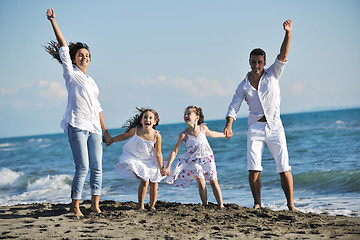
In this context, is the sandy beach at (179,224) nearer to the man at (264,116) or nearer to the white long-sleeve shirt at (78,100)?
the man at (264,116)

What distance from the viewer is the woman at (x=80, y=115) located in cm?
428

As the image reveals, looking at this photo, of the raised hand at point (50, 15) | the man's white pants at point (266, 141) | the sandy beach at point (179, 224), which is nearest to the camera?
the sandy beach at point (179, 224)

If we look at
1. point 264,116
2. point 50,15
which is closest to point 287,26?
point 264,116

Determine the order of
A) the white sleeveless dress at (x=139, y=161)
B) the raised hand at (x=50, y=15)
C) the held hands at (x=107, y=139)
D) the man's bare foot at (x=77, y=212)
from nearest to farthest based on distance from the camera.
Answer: the raised hand at (x=50, y=15)
the man's bare foot at (x=77, y=212)
the white sleeveless dress at (x=139, y=161)
the held hands at (x=107, y=139)

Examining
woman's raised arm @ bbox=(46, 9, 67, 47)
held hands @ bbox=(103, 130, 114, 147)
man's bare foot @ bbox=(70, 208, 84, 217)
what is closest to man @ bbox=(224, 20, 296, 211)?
held hands @ bbox=(103, 130, 114, 147)

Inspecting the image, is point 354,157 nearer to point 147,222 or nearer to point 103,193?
point 103,193

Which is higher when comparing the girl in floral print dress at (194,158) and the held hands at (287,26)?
the held hands at (287,26)

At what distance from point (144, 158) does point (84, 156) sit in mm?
920

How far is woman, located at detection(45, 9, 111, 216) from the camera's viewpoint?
168 inches

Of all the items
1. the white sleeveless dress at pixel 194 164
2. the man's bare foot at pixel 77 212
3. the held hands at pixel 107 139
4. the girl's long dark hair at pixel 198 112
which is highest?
the girl's long dark hair at pixel 198 112

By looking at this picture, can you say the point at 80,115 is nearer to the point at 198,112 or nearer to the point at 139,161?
the point at 139,161

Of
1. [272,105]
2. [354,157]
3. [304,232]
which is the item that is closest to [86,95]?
[272,105]

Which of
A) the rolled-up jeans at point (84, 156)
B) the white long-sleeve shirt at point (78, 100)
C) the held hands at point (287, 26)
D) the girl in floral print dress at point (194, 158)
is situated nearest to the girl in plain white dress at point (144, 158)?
the girl in floral print dress at point (194, 158)

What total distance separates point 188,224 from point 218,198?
0.93 meters
